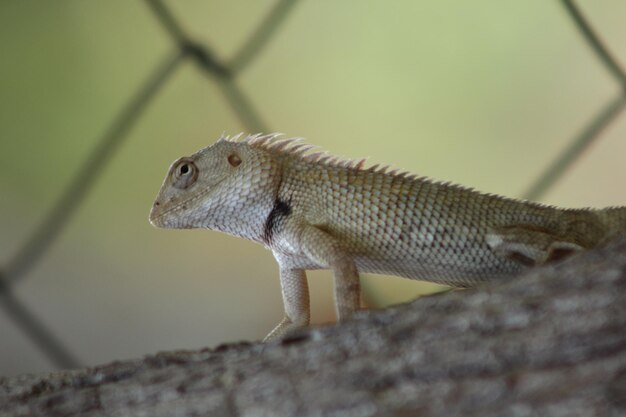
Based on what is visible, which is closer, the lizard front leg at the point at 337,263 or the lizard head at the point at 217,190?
the lizard front leg at the point at 337,263

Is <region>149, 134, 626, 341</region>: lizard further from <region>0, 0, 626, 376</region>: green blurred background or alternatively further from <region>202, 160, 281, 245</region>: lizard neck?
<region>0, 0, 626, 376</region>: green blurred background

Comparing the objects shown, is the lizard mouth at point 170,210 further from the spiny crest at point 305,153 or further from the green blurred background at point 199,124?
the green blurred background at point 199,124

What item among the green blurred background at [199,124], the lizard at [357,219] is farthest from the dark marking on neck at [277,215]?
the green blurred background at [199,124]

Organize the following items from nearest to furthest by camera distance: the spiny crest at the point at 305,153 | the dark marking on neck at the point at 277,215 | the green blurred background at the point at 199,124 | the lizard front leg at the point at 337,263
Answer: the lizard front leg at the point at 337,263 → the dark marking on neck at the point at 277,215 → the spiny crest at the point at 305,153 → the green blurred background at the point at 199,124

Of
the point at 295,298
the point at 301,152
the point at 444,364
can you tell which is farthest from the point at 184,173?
the point at 444,364

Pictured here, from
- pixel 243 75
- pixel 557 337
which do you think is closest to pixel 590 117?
pixel 243 75

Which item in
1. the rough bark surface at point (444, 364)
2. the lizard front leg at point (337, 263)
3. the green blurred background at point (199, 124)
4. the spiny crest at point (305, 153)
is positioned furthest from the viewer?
the green blurred background at point (199, 124)

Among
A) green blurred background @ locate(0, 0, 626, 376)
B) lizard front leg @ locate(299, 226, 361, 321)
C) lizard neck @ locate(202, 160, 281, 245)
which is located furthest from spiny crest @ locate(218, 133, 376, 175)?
green blurred background @ locate(0, 0, 626, 376)

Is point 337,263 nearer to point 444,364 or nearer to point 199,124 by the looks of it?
point 444,364
